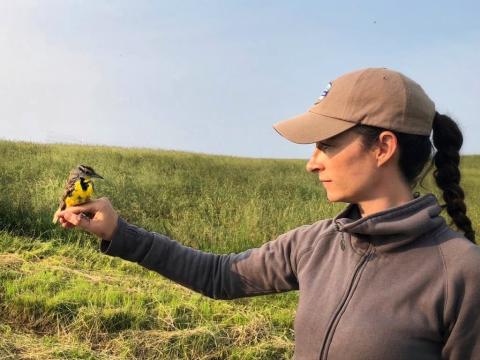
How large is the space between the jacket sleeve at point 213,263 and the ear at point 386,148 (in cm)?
45

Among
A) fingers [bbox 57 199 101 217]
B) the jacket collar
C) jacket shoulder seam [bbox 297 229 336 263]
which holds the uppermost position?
the jacket collar

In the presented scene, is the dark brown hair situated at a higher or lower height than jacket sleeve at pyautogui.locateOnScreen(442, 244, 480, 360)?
higher

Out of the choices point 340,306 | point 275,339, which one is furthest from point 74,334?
point 340,306

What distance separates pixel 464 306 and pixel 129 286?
440cm

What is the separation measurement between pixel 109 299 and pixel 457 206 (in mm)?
3758

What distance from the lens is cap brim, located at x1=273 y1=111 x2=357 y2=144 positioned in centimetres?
178

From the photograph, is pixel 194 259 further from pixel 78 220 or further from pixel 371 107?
pixel 371 107

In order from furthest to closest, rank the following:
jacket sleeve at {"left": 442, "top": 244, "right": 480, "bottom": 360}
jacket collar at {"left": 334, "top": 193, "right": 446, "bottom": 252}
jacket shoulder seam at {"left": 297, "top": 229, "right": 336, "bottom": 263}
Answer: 1. jacket shoulder seam at {"left": 297, "top": 229, "right": 336, "bottom": 263}
2. jacket collar at {"left": 334, "top": 193, "right": 446, "bottom": 252}
3. jacket sleeve at {"left": 442, "top": 244, "right": 480, "bottom": 360}

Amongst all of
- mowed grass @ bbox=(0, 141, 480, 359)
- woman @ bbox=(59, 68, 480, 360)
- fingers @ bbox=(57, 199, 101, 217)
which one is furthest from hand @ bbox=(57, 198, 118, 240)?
mowed grass @ bbox=(0, 141, 480, 359)

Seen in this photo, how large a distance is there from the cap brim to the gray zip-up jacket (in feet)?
0.94

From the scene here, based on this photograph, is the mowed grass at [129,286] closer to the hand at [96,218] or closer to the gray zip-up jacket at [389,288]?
the gray zip-up jacket at [389,288]

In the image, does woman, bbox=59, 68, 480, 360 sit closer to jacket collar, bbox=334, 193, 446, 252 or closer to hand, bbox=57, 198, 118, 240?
jacket collar, bbox=334, 193, 446, 252

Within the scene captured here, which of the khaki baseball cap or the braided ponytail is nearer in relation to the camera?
the khaki baseball cap

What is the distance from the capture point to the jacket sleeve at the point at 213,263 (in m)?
2.11
